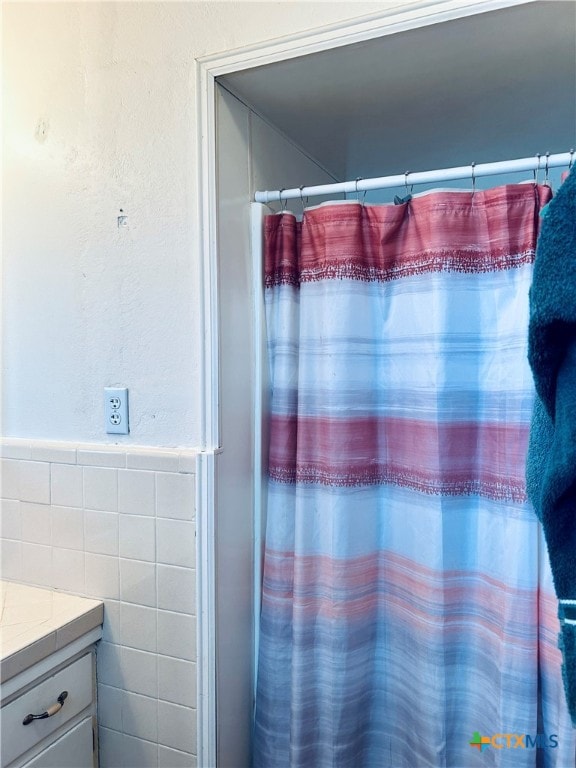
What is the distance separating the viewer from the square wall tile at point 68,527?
129 centimetres

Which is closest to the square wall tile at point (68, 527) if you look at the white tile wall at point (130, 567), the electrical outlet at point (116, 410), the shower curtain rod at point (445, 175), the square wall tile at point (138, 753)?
the white tile wall at point (130, 567)

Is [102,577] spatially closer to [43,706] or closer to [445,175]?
[43,706]

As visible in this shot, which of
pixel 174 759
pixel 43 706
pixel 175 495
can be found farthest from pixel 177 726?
pixel 175 495

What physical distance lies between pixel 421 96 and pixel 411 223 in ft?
1.16

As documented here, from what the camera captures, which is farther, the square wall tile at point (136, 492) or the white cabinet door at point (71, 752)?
the square wall tile at point (136, 492)

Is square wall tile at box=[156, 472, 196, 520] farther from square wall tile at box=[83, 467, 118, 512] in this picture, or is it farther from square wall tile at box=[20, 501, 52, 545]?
square wall tile at box=[20, 501, 52, 545]

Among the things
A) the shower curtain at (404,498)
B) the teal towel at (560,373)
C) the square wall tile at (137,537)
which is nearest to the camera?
the teal towel at (560,373)

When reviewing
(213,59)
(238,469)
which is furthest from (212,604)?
(213,59)

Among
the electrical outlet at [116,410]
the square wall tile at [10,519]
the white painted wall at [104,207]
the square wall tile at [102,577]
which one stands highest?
the white painted wall at [104,207]

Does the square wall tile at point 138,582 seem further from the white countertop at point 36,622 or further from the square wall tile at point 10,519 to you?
the square wall tile at point 10,519

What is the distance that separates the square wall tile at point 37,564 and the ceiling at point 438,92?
1279 millimetres

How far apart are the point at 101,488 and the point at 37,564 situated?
0.31 meters

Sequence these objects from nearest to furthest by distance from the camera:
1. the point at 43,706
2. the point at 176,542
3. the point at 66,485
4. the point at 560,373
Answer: the point at 560,373 → the point at 43,706 → the point at 176,542 → the point at 66,485

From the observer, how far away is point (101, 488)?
1.26 meters
